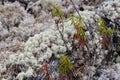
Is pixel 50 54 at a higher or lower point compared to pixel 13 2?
lower

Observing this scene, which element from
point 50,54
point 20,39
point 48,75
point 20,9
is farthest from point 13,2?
point 48,75

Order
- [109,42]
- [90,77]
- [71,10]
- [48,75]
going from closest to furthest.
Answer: [48,75], [90,77], [109,42], [71,10]

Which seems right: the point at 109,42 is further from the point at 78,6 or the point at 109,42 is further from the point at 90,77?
the point at 78,6

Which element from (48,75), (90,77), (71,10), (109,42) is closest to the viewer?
(48,75)

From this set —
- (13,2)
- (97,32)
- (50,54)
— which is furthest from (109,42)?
(13,2)

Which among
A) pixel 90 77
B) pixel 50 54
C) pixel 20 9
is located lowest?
pixel 90 77

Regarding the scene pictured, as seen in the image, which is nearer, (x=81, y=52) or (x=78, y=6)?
(x=81, y=52)
